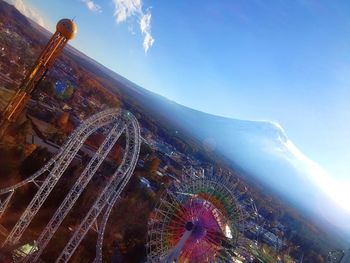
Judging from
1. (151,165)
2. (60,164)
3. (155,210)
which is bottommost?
(151,165)

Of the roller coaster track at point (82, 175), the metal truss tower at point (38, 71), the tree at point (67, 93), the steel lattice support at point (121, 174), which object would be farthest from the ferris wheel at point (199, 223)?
the tree at point (67, 93)

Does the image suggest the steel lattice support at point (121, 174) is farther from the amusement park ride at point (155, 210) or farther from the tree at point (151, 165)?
the tree at point (151, 165)

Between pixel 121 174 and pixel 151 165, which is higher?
pixel 121 174

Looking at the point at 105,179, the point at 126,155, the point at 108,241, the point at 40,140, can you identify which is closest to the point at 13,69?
the point at 40,140

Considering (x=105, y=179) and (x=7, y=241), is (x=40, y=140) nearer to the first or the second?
(x=105, y=179)

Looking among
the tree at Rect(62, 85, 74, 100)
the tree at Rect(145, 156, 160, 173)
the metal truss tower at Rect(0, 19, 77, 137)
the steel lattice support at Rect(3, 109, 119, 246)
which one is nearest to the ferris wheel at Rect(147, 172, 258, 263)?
the steel lattice support at Rect(3, 109, 119, 246)

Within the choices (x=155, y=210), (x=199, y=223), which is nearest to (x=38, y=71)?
(x=155, y=210)

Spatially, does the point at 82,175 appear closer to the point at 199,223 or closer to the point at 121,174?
the point at 121,174

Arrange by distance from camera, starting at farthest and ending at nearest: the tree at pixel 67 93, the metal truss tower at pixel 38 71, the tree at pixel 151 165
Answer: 1. the tree at pixel 67 93
2. the tree at pixel 151 165
3. the metal truss tower at pixel 38 71
